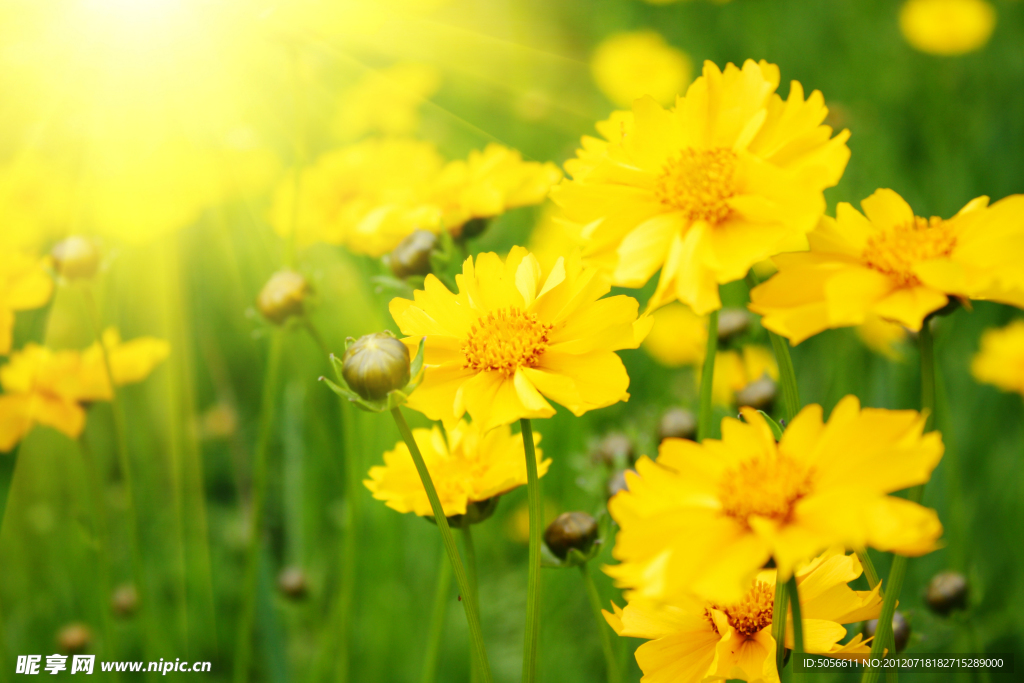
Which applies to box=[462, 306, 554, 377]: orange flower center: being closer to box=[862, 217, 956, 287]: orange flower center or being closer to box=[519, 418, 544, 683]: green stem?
box=[519, 418, 544, 683]: green stem

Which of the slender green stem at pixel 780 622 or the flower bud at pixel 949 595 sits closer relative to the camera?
the slender green stem at pixel 780 622

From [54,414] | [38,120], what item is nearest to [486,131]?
[38,120]

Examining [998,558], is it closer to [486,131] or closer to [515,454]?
[515,454]

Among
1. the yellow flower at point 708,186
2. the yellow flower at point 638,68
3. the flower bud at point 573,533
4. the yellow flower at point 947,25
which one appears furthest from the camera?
the yellow flower at point 638,68

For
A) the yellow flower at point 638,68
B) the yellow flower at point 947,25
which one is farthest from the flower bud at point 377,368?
the yellow flower at point 947,25

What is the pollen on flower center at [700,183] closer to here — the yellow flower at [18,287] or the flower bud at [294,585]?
the yellow flower at [18,287]

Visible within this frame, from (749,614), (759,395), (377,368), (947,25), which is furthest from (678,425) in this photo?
(947,25)

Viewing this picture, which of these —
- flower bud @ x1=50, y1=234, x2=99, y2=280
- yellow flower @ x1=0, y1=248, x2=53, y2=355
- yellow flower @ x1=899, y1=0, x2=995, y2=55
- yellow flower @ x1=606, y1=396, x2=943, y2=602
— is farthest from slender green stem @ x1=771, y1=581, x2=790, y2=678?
yellow flower @ x1=899, y1=0, x2=995, y2=55
